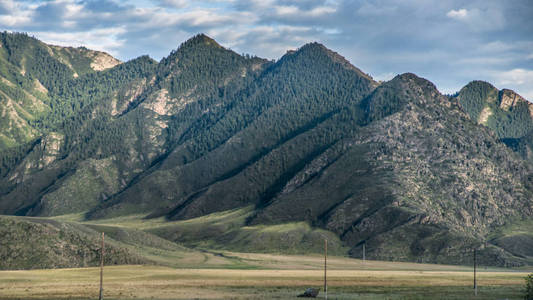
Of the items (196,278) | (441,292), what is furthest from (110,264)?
(441,292)

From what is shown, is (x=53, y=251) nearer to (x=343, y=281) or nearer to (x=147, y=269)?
(x=147, y=269)

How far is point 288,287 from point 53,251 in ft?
239

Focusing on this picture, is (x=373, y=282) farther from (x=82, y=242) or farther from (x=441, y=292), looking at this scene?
(x=82, y=242)

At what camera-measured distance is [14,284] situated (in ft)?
448

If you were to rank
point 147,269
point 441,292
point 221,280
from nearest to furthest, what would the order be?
point 441,292 < point 221,280 < point 147,269

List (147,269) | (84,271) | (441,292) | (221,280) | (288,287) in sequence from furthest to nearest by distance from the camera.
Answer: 1. (147,269)
2. (84,271)
3. (221,280)
4. (288,287)
5. (441,292)

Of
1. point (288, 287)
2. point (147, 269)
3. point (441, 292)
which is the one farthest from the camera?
point (147, 269)

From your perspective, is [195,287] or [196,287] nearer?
[195,287]

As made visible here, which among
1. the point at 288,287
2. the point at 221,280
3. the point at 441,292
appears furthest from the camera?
the point at 221,280

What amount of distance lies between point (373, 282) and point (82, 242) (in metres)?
84.2

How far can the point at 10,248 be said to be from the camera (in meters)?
175

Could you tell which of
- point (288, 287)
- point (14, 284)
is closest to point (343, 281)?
point (288, 287)

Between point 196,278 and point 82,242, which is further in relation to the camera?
point 82,242

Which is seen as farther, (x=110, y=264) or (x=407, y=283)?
(x=110, y=264)
